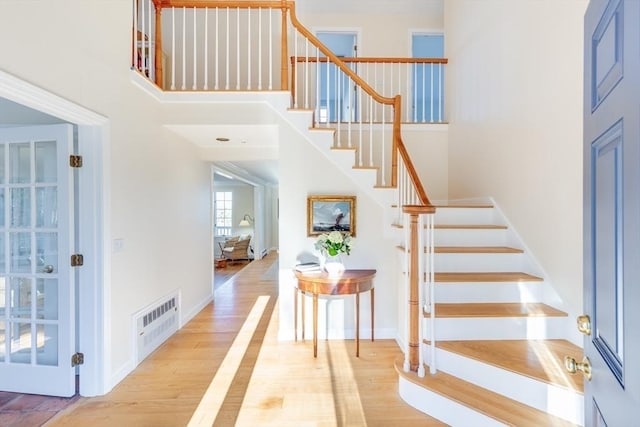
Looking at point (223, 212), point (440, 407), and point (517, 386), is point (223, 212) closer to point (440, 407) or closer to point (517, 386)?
point (440, 407)

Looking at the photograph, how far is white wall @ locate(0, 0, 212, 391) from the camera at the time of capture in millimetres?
1758

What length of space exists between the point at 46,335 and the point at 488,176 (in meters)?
4.35

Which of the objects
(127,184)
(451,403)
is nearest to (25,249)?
(127,184)

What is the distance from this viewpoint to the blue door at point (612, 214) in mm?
636

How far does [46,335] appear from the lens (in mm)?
2285

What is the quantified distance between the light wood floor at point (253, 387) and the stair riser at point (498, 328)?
586 millimetres

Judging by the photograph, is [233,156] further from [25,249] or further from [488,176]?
[488,176]

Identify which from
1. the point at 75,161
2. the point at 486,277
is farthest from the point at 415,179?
→ the point at 75,161

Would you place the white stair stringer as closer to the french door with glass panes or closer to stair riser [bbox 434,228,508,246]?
stair riser [bbox 434,228,508,246]

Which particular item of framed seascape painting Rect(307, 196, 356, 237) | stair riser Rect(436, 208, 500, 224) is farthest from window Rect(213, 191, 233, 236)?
stair riser Rect(436, 208, 500, 224)

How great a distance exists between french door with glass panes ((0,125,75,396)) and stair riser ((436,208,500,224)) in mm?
3352

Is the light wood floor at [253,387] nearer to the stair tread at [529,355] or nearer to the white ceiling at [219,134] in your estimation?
the stair tread at [529,355]

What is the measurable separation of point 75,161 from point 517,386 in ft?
11.0

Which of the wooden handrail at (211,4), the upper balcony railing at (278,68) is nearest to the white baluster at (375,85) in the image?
the upper balcony railing at (278,68)
